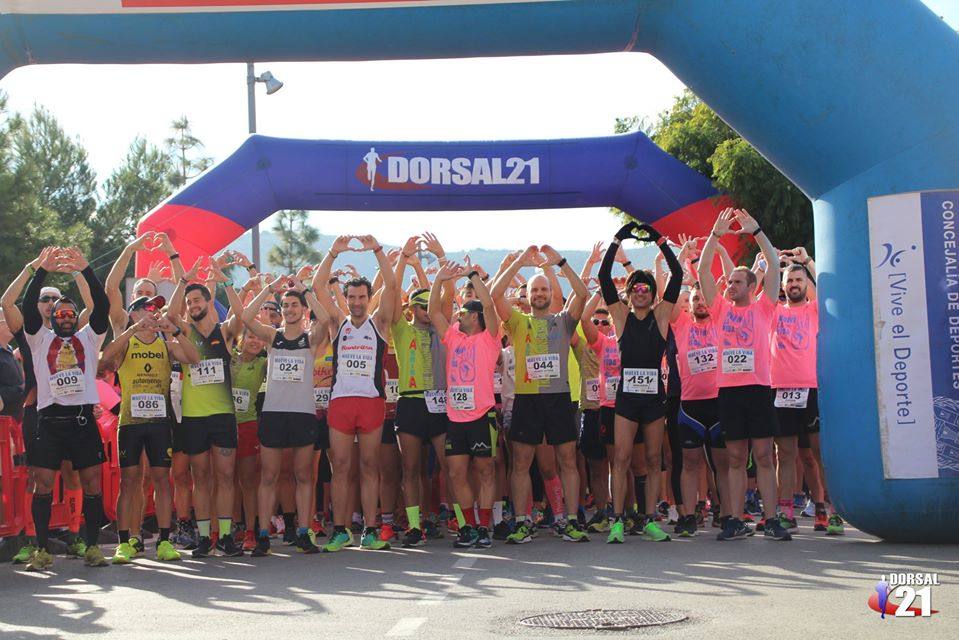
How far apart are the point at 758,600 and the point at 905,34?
439 centimetres

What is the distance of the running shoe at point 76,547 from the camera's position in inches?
409

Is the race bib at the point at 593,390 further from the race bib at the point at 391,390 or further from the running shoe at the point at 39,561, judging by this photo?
the running shoe at the point at 39,561

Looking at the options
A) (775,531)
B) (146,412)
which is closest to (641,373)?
(775,531)

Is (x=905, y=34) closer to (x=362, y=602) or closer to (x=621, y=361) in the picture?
(x=621, y=361)

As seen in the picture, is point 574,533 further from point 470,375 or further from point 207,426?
point 207,426

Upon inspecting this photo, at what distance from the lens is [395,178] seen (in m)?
16.2

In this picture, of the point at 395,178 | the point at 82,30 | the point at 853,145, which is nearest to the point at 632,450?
the point at 853,145

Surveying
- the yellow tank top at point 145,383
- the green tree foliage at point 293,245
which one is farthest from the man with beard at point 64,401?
the green tree foliage at point 293,245

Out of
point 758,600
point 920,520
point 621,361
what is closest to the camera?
point 758,600

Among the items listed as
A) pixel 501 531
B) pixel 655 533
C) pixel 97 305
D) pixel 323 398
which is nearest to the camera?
pixel 97 305

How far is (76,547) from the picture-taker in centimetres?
1048

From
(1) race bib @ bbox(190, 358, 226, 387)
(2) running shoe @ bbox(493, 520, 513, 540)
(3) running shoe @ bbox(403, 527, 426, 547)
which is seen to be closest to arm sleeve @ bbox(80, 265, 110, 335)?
(1) race bib @ bbox(190, 358, 226, 387)

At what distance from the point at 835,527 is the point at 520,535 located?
261 centimetres

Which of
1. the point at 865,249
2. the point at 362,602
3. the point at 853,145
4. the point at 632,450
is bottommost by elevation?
the point at 362,602
